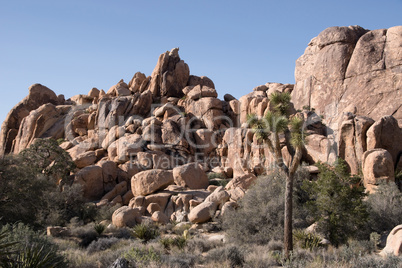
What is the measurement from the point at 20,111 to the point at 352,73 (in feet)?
143

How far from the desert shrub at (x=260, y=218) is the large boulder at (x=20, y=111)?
3932 cm

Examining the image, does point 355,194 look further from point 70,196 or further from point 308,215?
point 70,196

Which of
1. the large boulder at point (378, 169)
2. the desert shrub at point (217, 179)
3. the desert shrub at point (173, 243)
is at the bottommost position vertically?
the desert shrub at point (173, 243)

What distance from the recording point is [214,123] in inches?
1506

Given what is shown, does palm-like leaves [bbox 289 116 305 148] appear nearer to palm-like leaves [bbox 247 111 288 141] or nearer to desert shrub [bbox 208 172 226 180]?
palm-like leaves [bbox 247 111 288 141]

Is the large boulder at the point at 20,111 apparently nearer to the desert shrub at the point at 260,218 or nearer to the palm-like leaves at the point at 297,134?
the desert shrub at the point at 260,218

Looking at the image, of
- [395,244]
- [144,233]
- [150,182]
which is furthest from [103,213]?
[395,244]

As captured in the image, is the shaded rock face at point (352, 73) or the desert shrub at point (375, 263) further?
the shaded rock face at point (352, 73)

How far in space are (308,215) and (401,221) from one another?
4406 mm

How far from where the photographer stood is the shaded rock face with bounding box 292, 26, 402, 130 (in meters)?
31.0

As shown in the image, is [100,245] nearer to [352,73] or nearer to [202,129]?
[202,129]

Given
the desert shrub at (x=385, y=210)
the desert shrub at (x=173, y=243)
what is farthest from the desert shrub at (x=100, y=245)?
the desert shrub at (x=385, y=210)

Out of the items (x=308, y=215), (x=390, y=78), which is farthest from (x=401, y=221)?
(x=390, y=78)

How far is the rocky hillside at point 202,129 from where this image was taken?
23.6 meters
